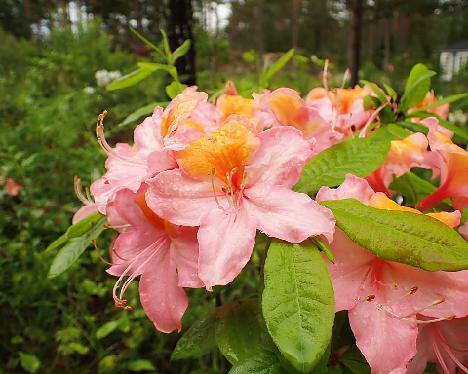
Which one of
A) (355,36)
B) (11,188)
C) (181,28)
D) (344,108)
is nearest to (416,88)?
(344,108)

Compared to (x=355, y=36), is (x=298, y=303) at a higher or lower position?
higher

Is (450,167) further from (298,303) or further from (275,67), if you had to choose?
(275,67)

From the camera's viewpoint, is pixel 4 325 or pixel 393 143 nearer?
pixel 393 143

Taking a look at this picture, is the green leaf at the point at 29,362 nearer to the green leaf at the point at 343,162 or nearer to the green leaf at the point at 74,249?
the green leaf at the point at 74,249

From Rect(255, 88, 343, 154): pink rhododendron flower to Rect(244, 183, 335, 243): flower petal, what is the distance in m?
0.17

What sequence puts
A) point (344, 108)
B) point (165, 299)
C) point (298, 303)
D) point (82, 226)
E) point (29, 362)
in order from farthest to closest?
1. point (29, 362)
2. point (344, 108)
3. point (82, 226)
4. point (165, 299)
5. point (298, 303)

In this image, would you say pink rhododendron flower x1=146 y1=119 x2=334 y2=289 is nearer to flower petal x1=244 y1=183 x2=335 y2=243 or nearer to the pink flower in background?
flower petal x1=244 y1=183 x2=335 y2=243

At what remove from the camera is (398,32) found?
24141 millimetres

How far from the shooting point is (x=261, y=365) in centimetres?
46

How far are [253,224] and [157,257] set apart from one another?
0.12m

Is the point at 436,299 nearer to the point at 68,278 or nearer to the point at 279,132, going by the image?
the point at 279,132

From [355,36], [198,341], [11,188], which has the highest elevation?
[198,341]

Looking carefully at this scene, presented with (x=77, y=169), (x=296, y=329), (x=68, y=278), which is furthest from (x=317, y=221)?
(x=77, y=169)

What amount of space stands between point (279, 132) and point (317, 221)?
0.10 meters
